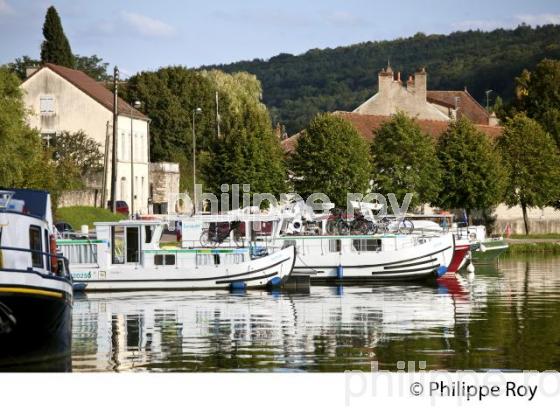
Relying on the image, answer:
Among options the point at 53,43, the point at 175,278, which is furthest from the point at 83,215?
the point at 53,43

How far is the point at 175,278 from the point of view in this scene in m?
54.2

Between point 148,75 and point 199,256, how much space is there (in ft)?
222

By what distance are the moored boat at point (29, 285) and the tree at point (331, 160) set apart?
5079 centimetres

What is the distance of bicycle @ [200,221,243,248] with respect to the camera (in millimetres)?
59312

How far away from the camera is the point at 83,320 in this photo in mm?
43062

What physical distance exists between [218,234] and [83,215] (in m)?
21.0

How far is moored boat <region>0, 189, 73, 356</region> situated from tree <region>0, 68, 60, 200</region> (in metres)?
33.9

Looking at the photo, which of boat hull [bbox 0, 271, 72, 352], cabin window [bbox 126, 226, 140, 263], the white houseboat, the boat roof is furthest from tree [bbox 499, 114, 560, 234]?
boat hull [bbox 0, 271, 72, 352]

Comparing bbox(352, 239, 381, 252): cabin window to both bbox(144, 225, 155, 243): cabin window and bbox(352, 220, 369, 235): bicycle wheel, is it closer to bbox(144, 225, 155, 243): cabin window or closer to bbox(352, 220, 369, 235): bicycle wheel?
bbox(352, 220, 369, 235): bicycle wheel

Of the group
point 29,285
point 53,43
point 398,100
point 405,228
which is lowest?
point 29,285

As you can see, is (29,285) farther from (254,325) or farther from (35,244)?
(254,325)

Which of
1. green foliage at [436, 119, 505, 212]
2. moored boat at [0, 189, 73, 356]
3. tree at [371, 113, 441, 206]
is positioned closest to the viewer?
moored boat at [0, 189, 73, 356]

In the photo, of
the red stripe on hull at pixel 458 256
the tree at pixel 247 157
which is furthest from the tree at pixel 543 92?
the red stripe on hull at pixel 458 256

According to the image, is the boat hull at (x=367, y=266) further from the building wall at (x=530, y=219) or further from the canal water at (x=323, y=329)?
the building wall at (x=530, y=219)
